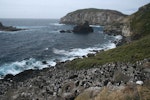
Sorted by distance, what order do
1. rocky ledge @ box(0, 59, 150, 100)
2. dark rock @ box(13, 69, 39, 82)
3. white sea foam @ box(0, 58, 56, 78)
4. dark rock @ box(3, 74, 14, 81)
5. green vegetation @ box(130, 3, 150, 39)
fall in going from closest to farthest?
rocky ledge @ box(0, 59, 150, 100), dark rock @ box(13, 69, 39, 82), dark rock @ box(3, 74, 14, 81), white sea foam @ box(0, 58, 56, 78), green vegetation @ box(130, 3, 150, 39)

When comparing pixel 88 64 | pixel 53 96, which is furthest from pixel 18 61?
pixel 53 96

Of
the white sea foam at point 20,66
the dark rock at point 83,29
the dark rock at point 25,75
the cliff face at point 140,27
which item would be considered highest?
the cliff face at point 140,27

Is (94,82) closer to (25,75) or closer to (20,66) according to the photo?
(25,75)

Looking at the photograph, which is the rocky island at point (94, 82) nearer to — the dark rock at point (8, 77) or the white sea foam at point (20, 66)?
the dark rock at point (8, 77)

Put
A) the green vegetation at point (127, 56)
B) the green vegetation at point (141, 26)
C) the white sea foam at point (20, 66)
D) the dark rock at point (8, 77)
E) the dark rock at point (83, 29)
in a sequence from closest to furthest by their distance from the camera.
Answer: the green vegetation at point (127, 56) → the dark rock at point (8, 77) → the white sea foam at point (20, 66) → the green vegetation at point (141, 26) → the dark rock at point (83, 29)

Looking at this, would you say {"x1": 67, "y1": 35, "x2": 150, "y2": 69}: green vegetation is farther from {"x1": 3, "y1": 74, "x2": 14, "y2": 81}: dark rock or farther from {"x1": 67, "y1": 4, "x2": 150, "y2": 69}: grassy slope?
{"x1": 3, "y1": 74, "x2": 14, "y2": 81}: dark rock

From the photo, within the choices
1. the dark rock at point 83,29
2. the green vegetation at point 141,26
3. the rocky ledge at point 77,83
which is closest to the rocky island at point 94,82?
the rocky ledge at point 77,83

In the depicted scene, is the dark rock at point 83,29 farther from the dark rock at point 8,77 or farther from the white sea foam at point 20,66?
the dark rock at point 8,77

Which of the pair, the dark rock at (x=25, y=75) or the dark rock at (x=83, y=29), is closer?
the dark rock at (x=25, y=75)

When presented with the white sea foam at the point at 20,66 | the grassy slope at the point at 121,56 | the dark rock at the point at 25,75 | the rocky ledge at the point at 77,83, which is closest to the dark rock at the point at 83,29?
the white sea foam at the point at 20,66

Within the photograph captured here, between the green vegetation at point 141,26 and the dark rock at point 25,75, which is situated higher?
the green vegetation at point 141,26

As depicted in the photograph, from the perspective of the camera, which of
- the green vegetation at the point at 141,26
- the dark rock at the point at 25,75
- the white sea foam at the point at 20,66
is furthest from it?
the green vegetation at the point at 141,26

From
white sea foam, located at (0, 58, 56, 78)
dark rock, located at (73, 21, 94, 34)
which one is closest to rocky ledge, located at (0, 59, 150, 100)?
white sea foam, located at (0, 58, 56, 78)

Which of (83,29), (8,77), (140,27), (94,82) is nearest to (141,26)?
(140,27)
